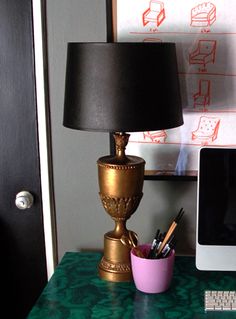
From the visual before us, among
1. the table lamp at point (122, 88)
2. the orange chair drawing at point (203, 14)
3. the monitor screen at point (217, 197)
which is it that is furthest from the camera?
the orange chair drawing at point (203, 14)

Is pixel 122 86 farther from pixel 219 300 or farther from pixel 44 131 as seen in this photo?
pixel 219 300

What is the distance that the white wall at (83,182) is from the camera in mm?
1483

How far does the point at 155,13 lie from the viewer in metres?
1.44

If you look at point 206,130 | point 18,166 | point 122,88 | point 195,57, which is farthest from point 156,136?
point 18,166

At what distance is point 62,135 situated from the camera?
5.17ft

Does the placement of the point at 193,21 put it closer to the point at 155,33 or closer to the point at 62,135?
the point at 155,33

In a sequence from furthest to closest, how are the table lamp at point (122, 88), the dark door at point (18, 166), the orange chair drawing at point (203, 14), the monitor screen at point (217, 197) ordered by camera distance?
the dark door at point (18, 166)
the orange chair drawing at point (203, 14)
the monitor screen at point (217, 197)
the table lamp at point (122, 88)

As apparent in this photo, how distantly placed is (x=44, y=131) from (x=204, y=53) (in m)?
0.56

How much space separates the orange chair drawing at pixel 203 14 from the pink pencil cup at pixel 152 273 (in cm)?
68

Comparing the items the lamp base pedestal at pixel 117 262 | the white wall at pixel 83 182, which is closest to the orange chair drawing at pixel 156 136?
the white wall at pixel 83 182

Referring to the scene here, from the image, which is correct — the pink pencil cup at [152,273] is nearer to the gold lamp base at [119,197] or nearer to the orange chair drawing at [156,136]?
the gold lamp base at [119,197]

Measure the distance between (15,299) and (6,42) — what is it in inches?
35.6

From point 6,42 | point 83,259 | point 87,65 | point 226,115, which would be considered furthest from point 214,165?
point 6,42

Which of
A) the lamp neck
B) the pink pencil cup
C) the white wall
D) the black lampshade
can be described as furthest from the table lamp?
the pink pencil cup
